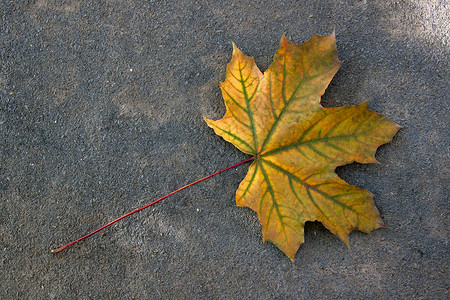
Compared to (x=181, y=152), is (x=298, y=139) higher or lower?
higher

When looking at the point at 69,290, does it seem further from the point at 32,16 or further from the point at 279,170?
the point at 32,16

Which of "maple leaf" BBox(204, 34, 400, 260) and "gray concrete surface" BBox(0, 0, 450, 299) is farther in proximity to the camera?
"gray concrete surface" BBox(0, 0, 450, 299)

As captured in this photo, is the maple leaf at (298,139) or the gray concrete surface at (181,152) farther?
the gray concrete surface at (181,152)

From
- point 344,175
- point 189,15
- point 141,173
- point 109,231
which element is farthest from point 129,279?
point 189,15

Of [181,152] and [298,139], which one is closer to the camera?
[298,139]
